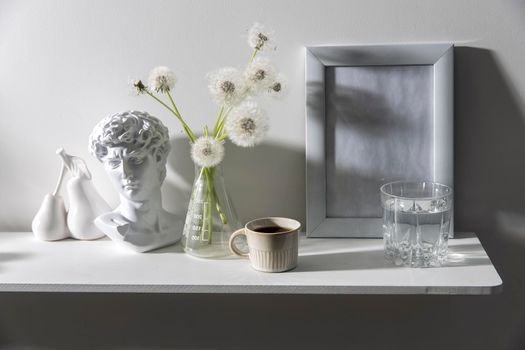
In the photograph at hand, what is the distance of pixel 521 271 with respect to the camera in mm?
1090

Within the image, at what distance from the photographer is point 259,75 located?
0.96 m

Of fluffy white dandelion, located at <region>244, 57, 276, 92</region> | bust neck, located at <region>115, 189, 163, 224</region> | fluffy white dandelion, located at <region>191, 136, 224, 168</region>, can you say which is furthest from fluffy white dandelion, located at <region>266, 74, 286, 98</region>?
bust neck, located at <region>115, 189, 163, 224</region>

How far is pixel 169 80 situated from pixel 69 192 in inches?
9.9

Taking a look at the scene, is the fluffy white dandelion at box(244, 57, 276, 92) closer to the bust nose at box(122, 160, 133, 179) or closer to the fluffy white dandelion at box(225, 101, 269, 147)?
the fluffy white dandelion at box(225, 101, 269, 147)

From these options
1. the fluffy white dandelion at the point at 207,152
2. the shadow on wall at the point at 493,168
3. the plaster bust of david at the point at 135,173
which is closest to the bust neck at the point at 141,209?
the plaster bust of david at the point at 135,173

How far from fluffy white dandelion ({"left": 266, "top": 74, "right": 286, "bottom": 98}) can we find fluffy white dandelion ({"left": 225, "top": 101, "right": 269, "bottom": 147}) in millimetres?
39

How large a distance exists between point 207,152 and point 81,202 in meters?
0.25

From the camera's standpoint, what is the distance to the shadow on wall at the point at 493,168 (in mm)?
1031

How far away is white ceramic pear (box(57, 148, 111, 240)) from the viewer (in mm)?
1074
